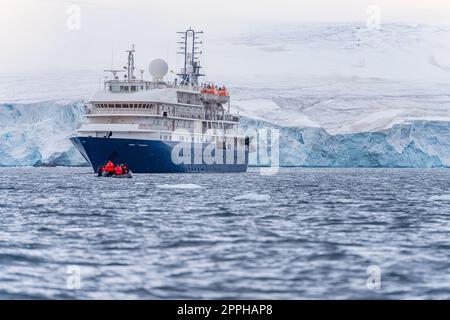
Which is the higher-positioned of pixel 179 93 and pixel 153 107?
pixel 179 93

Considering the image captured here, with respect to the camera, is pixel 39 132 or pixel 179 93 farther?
pixel 39 132

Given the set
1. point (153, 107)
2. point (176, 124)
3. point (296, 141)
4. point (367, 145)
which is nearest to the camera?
point (153, 107)

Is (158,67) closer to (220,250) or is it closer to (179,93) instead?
(179,93)

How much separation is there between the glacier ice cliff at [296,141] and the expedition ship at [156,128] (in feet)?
73.1

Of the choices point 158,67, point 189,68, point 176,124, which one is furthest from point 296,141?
point 176,124

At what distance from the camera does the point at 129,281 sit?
1931 centimetres

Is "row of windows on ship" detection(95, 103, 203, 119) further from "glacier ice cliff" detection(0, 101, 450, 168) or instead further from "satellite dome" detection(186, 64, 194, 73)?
"glacier ice cliff" detection(0, 101, 450, 168)

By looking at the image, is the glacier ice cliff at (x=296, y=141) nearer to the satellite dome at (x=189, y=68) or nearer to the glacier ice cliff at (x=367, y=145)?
the glacier ice cliff at (x=367, y=145)

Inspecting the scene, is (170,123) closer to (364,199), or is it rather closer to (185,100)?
(185,100)

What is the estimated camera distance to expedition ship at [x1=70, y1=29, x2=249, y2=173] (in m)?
79.5

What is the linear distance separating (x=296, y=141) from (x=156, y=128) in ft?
132

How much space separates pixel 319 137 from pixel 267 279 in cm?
10211

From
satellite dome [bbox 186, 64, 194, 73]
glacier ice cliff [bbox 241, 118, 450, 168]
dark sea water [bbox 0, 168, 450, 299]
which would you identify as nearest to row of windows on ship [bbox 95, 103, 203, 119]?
satellite dome [bbox 186, 64, 194, 73]

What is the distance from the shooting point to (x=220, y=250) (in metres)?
23.8
